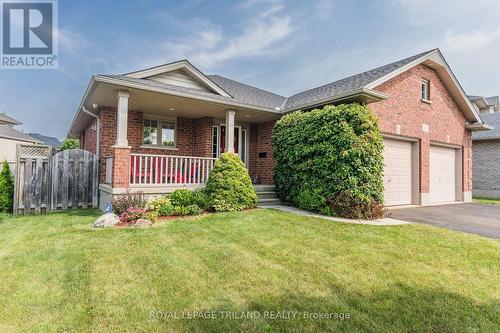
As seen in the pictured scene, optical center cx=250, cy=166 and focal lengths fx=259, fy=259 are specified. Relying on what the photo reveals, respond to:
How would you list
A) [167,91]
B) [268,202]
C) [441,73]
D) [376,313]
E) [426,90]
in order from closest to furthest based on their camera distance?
[376,313]
[167,91]
[268,202]
[426,90]
[441,73]

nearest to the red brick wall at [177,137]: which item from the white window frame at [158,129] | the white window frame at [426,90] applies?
the white window frame at [158,129]

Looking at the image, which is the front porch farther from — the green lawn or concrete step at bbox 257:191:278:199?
the green lawn

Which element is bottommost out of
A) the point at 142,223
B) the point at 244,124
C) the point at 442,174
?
the point at 142,223

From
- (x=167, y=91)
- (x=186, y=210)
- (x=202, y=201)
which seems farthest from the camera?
(x=167, y=91)

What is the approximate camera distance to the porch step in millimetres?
8917

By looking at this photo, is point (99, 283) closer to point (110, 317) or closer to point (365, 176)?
point (110, 317)

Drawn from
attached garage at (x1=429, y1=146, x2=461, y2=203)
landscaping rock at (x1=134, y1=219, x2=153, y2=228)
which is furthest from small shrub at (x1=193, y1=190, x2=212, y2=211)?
attached garage at (x1=429, y1=146, x2=461, y2=203)

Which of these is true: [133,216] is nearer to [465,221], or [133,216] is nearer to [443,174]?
[465,221]

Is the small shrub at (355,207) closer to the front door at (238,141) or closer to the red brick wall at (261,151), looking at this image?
the red brick wall at (261,151)

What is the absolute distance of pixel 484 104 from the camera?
21.9 meters

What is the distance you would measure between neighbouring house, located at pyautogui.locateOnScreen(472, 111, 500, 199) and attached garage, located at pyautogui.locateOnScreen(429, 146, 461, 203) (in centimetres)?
458

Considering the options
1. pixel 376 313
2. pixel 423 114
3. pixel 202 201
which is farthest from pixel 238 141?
pixel 376 313

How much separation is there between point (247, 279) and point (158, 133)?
8253 mm

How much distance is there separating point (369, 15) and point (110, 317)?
11.1 metres
